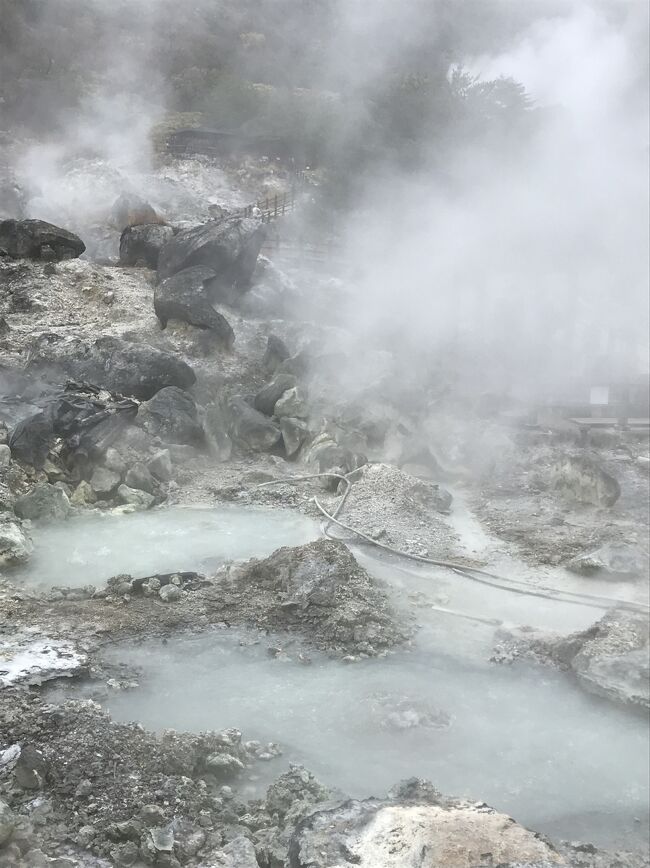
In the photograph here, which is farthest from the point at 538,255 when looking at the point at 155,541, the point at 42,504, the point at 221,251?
the point at 42,504

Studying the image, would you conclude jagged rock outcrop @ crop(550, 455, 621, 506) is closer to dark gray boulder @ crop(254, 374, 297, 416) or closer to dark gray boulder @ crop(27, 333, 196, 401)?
dark gray boulder @ crop(254, 374, 297, 416)

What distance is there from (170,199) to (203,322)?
20.5 ft

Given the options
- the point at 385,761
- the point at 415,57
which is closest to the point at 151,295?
the point at 385,761

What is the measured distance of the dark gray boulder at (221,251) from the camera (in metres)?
9.95

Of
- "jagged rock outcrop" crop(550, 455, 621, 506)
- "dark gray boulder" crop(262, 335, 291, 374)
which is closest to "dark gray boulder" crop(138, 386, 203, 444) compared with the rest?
"dark gray boulder" crop(262, 335, 291, 374)

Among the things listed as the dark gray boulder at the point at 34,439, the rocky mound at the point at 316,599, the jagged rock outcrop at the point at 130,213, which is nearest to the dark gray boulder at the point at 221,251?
the jagged rock outcrop at the point at 130,213

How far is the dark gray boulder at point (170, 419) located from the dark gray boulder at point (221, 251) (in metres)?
3.10

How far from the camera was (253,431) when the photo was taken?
23.9 feet

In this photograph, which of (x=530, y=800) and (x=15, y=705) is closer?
(x=530, y=800)

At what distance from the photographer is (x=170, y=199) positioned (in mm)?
14453

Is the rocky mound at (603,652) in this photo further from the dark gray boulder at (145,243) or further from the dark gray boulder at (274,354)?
the dark gray boulder at (145,243)

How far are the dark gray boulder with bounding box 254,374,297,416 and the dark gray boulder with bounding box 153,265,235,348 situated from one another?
64.4 inches

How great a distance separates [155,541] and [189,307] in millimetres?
4680

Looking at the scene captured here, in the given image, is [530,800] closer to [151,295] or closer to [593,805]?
[593,805]
